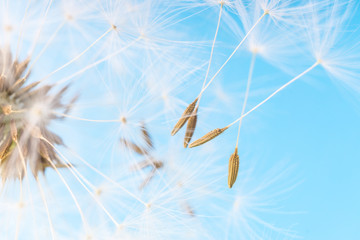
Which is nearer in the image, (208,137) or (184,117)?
(208,137)

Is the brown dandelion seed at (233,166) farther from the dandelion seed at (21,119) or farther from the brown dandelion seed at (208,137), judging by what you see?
the dandelion seed at (21,119)

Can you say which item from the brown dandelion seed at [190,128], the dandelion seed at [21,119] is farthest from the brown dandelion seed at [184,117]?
the dandelion seed at [21,119]

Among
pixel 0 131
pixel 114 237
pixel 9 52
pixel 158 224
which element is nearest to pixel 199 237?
pixel 158 224

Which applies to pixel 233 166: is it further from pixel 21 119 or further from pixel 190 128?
pixel 21 119

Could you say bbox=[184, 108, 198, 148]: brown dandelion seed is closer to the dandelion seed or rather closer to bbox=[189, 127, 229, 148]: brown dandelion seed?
bbox=[189, 127, 229, 148]: brown dandelion seed

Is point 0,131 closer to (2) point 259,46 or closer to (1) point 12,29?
(1) point 12,29

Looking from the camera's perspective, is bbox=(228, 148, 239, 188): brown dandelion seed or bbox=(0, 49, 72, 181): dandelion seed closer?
bbox=(228, 148, 239, 188): brown dandelion seed

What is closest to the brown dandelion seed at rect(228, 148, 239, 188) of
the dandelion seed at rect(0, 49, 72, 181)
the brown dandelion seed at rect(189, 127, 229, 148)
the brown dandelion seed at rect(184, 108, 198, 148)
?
the brown dandelion seed at rect(189, 127, 229, 148)

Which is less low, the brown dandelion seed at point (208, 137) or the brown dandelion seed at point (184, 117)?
the brown dandelion seed at point (184, 117)

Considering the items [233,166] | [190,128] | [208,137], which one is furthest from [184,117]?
[233,166]
